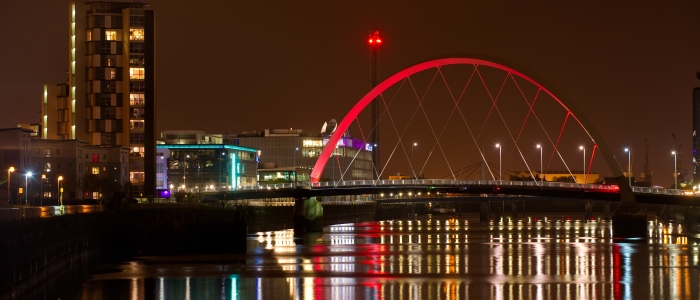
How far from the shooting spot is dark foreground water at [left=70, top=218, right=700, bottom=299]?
51.4 metres

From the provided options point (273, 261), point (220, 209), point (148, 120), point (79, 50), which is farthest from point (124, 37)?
point (273, 261)

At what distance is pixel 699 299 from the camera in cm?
4819

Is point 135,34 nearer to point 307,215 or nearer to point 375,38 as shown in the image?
point 307,215

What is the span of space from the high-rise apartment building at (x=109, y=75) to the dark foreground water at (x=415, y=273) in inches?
2330

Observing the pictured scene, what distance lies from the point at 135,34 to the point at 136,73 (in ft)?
15.9

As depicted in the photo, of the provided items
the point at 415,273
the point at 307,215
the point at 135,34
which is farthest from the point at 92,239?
the point at 135,34

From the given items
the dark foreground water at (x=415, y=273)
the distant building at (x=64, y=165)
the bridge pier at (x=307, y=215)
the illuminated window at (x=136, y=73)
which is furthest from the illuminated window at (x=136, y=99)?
the dark foreground water at (x=415, y=273)

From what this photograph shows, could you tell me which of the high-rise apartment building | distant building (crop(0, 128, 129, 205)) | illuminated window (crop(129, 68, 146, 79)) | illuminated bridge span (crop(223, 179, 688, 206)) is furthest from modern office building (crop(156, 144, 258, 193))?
illuminated bridge span (crop(223, 179, 688, 206))

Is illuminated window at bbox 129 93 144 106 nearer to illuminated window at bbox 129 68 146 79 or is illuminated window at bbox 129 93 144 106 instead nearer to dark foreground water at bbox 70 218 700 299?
illuminated window at bbox 129 68 146 79

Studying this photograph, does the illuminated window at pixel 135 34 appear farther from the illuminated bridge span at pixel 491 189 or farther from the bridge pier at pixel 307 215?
the bridge pier at pixel 307 215

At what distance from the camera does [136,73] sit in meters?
144

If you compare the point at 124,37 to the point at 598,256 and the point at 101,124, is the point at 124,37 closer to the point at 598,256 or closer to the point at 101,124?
the point at 101,124

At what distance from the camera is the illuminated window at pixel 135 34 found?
143500mm

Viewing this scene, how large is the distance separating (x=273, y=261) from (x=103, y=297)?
2219cm
